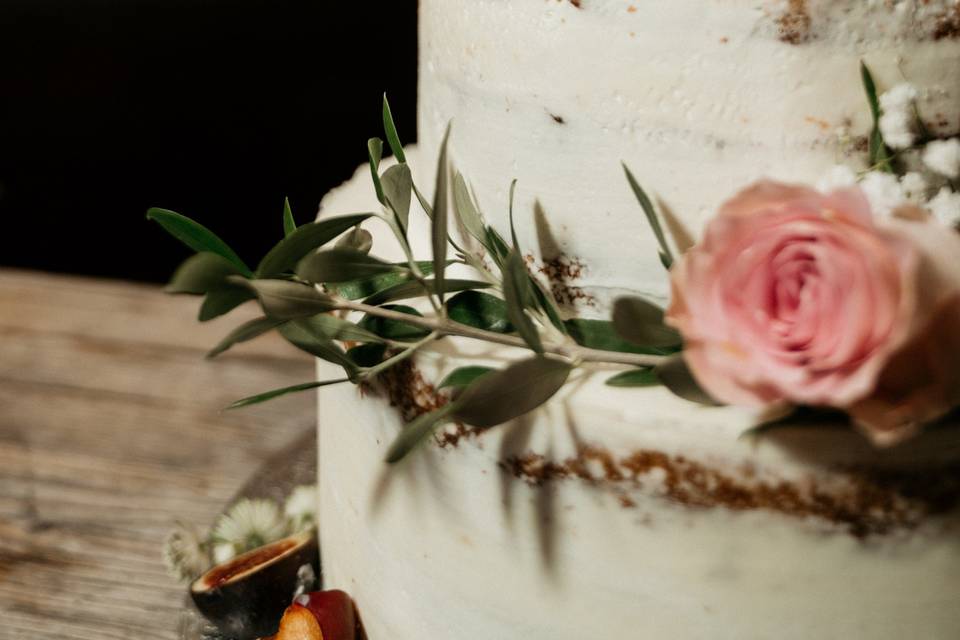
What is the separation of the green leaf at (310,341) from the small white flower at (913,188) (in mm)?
394

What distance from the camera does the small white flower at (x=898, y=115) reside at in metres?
0.63

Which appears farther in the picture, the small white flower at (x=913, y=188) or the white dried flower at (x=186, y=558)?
the white dried flower at (x=186, y=558)

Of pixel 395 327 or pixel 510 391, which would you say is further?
pixel 395 327

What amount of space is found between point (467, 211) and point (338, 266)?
0.12 meters

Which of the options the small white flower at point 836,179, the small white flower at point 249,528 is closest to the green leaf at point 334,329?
the small white flower at point 836,179

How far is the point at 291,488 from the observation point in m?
1.25

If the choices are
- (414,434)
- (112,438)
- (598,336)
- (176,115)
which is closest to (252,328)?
(414,434)

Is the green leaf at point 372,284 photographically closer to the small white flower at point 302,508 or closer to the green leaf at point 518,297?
the green leaf at point 518,297

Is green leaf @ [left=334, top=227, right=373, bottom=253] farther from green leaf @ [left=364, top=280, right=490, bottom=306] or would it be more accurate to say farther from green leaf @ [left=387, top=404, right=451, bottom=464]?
green leaf @ [left=387, top=404, right=451, bottom=464]

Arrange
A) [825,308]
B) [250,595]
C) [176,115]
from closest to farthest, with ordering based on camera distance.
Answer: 1. [825,308]
2. [250,595]
3. [176,115]

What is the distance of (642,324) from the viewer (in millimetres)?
634

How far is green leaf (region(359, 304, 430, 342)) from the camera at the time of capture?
758 mm

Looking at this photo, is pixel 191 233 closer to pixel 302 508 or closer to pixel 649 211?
pixel 649 211

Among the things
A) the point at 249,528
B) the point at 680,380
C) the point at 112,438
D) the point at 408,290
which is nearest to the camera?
the point at 680,380
